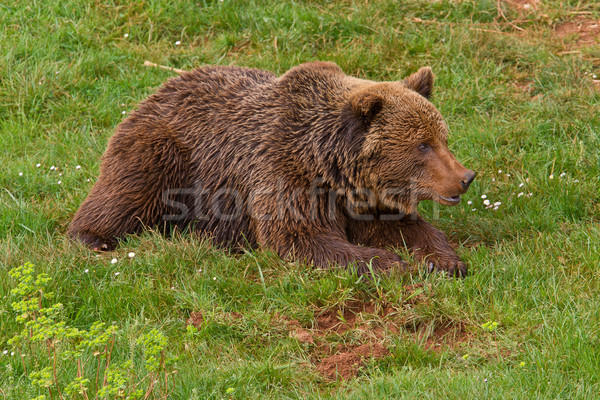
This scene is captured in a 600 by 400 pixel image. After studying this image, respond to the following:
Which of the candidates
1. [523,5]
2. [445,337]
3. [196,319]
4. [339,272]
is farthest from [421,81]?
[523,5]

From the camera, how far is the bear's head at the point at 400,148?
5.67 m

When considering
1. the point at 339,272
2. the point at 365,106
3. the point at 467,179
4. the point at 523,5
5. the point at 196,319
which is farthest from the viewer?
the point at 523,5

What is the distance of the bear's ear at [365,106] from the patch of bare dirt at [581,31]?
405cm

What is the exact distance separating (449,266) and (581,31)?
4.67 m

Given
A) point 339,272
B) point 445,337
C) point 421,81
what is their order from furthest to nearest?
1. point 421,81
2. point 339,272
3. point 445,337

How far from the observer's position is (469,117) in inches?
307

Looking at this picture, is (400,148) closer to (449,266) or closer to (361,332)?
(449,266)

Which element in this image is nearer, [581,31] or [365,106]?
[365,106]

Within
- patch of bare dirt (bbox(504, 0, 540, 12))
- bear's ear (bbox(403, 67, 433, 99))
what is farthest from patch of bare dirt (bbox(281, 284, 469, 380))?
patch of bare dirt (bbox(504, 0, 540, 12))

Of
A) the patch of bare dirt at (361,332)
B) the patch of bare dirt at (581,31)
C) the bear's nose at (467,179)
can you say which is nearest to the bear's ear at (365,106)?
the bear's nose at (467,179)

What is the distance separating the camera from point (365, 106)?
18.6ft

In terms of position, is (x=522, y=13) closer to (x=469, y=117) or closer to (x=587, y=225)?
(x=469, y=117)

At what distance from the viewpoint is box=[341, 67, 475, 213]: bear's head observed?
18.6 feet

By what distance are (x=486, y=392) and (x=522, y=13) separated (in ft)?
21.0
